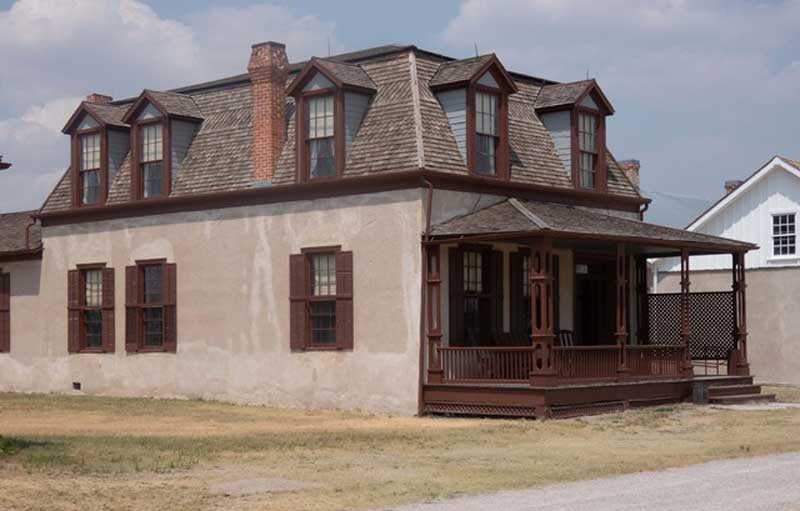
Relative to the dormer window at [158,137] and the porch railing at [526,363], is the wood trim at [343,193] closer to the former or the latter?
the dormer window at [158,137]

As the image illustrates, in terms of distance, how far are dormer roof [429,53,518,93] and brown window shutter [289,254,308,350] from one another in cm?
466

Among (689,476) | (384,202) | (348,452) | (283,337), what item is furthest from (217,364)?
(689,476)

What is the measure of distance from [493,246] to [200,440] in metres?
9.18

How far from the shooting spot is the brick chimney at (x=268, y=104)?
1112 inches

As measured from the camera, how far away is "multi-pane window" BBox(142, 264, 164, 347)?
3055cm

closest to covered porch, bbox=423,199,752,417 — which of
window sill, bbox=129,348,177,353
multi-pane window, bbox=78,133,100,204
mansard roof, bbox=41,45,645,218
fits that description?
mansard roof, bbox=41,45,645,218

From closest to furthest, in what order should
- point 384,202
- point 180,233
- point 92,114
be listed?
point 384,202 < point 180,233 < point 92,114

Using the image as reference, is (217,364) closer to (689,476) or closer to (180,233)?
(180,233)

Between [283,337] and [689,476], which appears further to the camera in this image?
[283,337]

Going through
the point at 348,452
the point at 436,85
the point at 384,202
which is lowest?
the point at 348,452

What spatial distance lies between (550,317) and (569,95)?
7.49 meters

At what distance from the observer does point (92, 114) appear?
105 feet

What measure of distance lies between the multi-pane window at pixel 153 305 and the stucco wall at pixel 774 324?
16.9 metres

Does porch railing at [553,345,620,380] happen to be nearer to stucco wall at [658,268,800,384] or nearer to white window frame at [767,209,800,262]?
stucco wall at [658,268,800,384]
